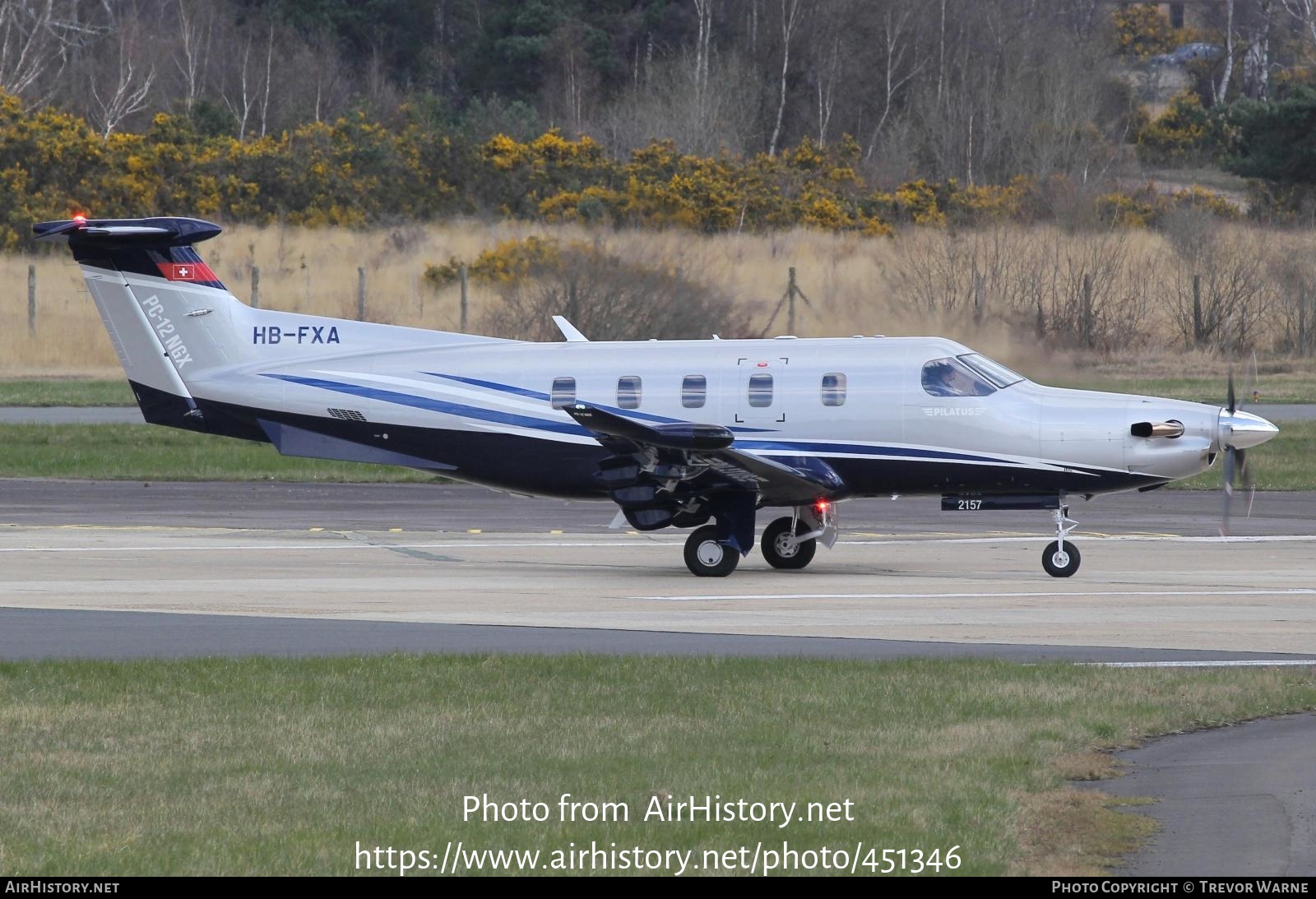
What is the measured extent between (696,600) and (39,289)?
34.4 meters

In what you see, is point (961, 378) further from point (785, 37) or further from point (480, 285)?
point (785, 37)

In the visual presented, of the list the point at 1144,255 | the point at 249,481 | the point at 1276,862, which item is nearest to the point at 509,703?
the point at 1276,862

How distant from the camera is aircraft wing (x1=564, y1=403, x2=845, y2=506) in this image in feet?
57.7

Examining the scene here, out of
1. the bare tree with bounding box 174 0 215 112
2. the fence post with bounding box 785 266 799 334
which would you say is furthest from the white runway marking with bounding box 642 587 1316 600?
the bare tree with bounding box 174 0 215 112

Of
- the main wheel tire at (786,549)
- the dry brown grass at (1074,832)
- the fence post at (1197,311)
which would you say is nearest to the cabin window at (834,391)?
the main wheel tire at (786,549)

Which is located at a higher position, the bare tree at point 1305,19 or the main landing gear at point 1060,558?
the bare tree at point 1305,19

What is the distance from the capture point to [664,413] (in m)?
18.8

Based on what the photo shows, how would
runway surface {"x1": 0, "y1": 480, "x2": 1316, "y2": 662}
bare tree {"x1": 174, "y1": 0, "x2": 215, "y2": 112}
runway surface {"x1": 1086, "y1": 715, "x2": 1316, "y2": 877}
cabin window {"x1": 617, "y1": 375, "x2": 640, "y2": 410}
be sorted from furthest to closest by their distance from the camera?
bare tree {"x1": 174, "y1": 0, "x2": 215, "y2": 112} < cabin window {"x1": 617, "y1": 375, "x2": 640, "y2": 410} < runway surface {"x1": 0, "y1": 480, "x2": 1316, "y2": 662} < runway surface {"x1": 1086, "y1": 715, "x2": 1316, "y2": 877}

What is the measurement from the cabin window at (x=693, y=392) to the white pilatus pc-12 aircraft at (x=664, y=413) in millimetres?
26

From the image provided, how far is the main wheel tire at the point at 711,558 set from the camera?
18.7 metres

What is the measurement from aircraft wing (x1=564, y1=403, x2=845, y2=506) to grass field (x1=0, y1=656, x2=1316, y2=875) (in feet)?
16.3

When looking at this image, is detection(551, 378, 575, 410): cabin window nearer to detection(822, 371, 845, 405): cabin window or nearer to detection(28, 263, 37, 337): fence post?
detection(822, 371, 845, 405): cabin window

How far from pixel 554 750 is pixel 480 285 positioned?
113ft

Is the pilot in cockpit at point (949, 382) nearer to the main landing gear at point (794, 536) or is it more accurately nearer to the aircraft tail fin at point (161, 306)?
the main landing gear at point (794, 536)
